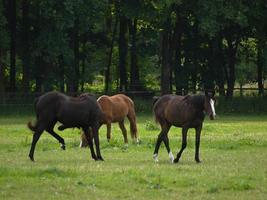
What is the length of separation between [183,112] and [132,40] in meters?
40.3

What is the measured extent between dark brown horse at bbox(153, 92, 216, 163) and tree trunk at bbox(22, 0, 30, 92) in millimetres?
33629

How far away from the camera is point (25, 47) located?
56.3 meters

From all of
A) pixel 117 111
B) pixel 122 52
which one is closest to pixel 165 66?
pixel 122 52

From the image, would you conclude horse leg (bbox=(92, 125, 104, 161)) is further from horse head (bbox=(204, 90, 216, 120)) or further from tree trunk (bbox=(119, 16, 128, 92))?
tree trunk (bbox=(119, 16, 128, 92))

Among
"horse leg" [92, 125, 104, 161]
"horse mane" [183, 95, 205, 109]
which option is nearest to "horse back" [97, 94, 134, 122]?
"horse leg" [92, 125, 104, 161]

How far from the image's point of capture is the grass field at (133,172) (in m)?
15.0

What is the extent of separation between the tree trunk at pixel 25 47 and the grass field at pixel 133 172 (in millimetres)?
26903

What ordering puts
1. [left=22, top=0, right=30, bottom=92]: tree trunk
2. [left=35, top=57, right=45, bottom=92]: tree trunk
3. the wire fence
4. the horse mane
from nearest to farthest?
the horse mane < the wire fence < [left=22, top=0, right=30, bottom=92]: tree trunk < [left=35, top=57, right=45, bottom=92]: tree trunk

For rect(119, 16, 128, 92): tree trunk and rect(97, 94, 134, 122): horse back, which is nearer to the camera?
rect(97, 94, 134, 122): horse back

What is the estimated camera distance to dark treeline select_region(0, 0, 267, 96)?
1996 inches

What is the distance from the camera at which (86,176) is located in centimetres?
1697

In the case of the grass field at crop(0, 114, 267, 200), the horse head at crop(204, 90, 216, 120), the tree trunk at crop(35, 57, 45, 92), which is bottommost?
the grass field at crop(0, 114, 267, 200)

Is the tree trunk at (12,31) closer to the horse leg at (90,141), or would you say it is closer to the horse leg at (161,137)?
the horse leg at (90,141)

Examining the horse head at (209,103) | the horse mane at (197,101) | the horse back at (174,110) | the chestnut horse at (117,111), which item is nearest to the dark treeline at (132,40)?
the chestnut horse at (117,111)
